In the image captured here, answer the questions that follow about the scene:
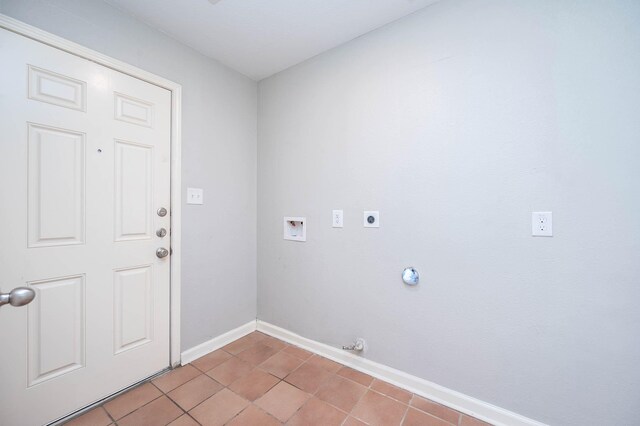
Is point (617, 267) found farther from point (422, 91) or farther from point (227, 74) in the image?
point (227, 74)

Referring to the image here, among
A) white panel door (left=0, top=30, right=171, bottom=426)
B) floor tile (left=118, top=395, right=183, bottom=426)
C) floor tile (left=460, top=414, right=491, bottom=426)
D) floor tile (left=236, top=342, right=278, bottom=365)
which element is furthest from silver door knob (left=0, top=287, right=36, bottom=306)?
floor tile (left=460, top=414, right=491, bottom=426)

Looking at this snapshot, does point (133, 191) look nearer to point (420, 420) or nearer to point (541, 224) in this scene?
point (420, 420)

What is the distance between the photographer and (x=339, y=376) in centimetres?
169

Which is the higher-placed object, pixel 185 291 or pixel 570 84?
pixel 570 84

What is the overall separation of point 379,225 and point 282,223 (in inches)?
34.8

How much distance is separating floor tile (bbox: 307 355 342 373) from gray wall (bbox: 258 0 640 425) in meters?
0.17

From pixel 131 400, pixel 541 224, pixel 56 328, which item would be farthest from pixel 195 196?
pixel 541 224

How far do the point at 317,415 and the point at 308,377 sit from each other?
317 millimetres

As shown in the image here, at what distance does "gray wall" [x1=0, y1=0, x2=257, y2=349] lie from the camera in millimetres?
1526

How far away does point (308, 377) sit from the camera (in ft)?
5.50

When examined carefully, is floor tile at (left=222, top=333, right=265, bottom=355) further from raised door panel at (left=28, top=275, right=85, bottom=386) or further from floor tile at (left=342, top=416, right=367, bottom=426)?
floor tile at (left=342, top=416, right=367, bottom=426)

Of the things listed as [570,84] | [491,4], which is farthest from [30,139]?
[570,84]

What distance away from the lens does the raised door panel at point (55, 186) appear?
123 centimetres

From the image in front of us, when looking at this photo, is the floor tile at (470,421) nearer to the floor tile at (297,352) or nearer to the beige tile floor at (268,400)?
the beige tile floor at (268,400)
